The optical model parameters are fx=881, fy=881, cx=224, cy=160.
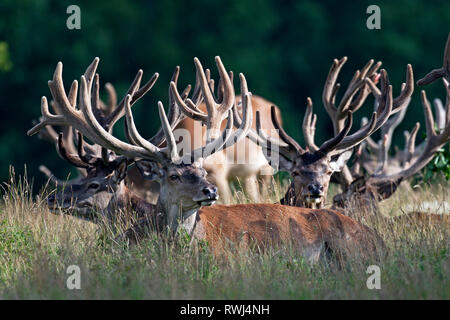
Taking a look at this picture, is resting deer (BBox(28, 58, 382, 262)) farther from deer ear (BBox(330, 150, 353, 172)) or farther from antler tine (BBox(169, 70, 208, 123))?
deer ear (BBox(330, 150, 353, 172))

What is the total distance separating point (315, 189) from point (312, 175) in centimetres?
18

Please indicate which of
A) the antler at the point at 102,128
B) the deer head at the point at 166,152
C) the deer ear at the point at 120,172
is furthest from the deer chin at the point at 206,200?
the deer ear at the point at 120,172

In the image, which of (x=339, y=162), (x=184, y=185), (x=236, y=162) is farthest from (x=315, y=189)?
(x=236, y=162)

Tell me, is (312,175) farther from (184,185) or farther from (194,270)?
(194,270)

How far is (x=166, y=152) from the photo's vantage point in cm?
596

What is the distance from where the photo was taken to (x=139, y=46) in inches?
890

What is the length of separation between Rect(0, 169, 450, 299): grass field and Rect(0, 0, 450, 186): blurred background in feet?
46.3

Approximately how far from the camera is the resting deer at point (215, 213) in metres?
5.78

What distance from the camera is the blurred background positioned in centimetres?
2083

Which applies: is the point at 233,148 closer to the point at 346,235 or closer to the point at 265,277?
the point at 346,235

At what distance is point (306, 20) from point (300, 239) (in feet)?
57.4

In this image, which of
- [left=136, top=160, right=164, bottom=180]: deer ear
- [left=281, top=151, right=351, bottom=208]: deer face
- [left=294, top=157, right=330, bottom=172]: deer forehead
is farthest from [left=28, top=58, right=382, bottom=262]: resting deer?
[left=294, top=157, right=330, bottom=172]: deer forehead

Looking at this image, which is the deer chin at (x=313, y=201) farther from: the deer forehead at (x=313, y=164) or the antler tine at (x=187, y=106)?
the antler tine at (x=187, y=106)

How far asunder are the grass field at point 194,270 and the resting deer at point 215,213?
17cm
